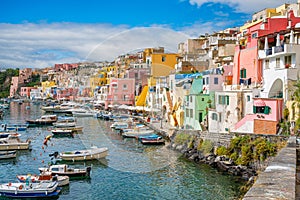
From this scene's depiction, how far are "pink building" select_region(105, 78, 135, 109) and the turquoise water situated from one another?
107ft

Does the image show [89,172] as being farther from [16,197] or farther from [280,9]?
[280,9]

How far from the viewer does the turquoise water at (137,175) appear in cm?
2088

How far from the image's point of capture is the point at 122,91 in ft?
235

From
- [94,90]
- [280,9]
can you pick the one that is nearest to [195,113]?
[280,9]

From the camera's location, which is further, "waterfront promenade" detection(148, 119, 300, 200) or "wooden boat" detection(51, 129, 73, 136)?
"wooden boat" detection(51, 129, 73, 136)

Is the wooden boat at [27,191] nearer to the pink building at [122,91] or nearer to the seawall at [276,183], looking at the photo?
the seawall at [276,183]

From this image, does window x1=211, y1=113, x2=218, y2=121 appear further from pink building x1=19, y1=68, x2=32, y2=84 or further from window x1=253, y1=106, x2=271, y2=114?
pink building x1=19, y1=68, x2=32, y2=84

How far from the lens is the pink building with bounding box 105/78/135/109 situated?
70438 millimetres

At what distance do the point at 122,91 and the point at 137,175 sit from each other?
4723 cm

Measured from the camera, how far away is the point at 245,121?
27625 mm

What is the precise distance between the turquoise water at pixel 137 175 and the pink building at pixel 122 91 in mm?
32713

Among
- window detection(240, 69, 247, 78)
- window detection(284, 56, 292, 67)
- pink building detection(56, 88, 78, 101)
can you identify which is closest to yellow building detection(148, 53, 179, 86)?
window detection(240, 69, 247, 78)

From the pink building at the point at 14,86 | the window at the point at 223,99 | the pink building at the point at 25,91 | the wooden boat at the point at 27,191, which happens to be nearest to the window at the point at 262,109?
the window at the point at 223,99

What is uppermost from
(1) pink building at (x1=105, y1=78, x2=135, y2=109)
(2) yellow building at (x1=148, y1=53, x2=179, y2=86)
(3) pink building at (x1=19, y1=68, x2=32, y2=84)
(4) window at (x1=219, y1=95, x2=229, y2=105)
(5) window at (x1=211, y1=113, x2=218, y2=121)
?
(3) pink building at (x1=19, y1=68, x2=32, y2=84)
